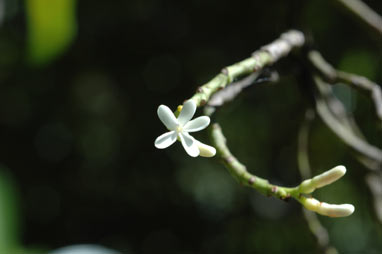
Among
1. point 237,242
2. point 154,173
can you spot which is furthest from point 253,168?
point 154,173

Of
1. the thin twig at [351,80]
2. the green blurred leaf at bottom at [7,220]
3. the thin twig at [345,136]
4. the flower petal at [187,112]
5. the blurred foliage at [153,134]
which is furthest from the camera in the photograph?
the blurred foliage at [153,134]

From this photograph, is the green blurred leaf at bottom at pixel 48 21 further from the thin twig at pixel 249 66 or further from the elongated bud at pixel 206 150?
the elongated bud at pixel 206 150

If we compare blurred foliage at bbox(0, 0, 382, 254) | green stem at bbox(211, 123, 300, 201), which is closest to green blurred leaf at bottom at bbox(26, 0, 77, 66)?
blurred foliage at bbox(0, 0, 382, 254)

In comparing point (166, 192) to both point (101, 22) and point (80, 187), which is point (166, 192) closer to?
point (80, 187)

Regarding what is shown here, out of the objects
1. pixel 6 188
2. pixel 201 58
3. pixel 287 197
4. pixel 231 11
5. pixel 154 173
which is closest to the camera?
pixel 287 197

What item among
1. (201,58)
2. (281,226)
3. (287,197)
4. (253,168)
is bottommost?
(281,226)

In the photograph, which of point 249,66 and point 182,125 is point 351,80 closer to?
point 249,66

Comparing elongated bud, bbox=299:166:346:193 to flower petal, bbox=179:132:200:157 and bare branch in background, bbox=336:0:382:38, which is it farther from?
bare branch in background, bbox=336:0:382:38

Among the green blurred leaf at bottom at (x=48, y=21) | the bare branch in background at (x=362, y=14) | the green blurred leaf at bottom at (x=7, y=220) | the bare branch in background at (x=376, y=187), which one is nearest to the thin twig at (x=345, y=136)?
the bare branch in background at (x=376, y=187)
